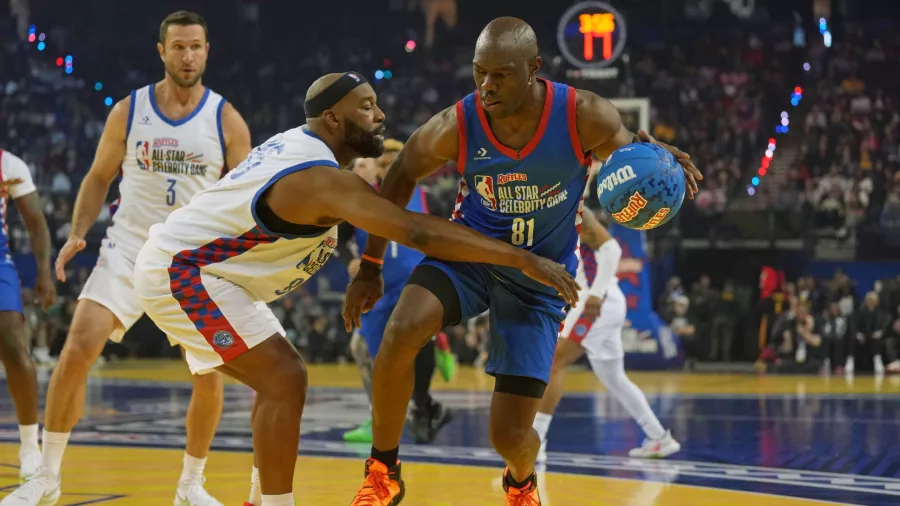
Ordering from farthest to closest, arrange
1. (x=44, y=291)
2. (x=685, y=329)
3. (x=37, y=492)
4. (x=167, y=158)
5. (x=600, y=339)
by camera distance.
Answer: (x=685, y=329) < (x=600, y=339) < (x=44, y=291) < (x=167, y=158) < (x=37, y=492)

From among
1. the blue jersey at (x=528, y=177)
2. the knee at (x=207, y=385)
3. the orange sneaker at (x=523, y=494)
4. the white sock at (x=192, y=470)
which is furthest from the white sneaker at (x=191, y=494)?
the blue jersey at (x=528, y=177)

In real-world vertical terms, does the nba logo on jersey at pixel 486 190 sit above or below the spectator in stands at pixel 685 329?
above

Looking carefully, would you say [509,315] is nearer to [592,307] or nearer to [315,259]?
[315,259]

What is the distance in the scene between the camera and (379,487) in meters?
4.84

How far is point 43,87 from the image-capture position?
24.8 metres

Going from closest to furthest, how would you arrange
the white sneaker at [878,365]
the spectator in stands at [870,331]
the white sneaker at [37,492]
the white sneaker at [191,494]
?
the white sneaker at [37,492]
the white sneaker at [191,494]
the white sneaker at [878,365]
the spectator in stands at [870,331]

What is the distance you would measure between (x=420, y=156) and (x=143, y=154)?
1.95 metres

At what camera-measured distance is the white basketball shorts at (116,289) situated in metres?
5.90

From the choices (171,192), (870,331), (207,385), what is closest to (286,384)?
(207,385)

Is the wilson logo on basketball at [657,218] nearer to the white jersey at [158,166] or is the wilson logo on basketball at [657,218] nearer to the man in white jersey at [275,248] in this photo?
the man in white jersey at [275,248]

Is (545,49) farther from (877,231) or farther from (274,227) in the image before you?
(274,227)

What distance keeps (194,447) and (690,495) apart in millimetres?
2668

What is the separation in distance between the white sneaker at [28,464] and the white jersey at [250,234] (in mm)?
2369

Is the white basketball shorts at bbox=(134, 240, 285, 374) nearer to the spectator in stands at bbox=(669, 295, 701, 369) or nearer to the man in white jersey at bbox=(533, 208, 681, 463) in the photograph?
the man in white jersey at bbox=(533, 208, 681, 463)
